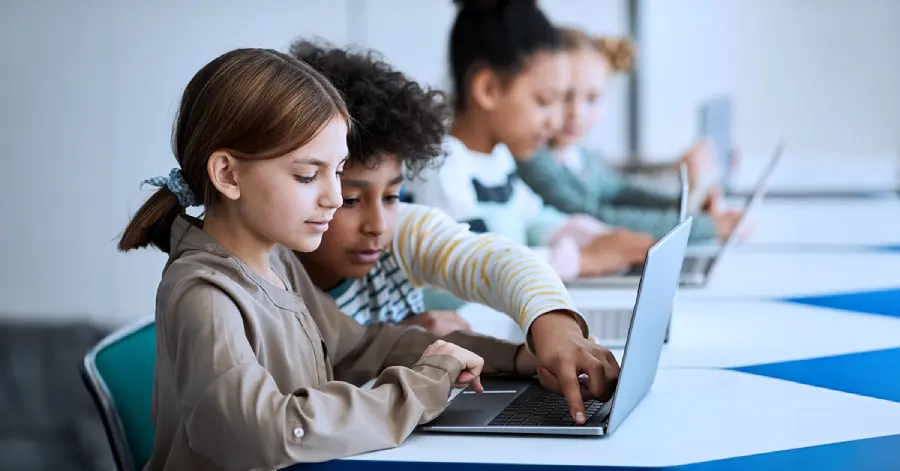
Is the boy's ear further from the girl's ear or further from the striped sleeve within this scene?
the girl's ear

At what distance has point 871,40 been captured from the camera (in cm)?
445

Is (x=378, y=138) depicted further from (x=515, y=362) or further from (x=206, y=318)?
(x=206, y=318)

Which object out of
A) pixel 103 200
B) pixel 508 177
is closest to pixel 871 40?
pixel 508 177

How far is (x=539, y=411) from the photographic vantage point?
38.5 inches

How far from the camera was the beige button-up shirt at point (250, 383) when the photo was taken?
0.82 meters

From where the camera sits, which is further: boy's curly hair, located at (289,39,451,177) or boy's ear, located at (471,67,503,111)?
boy's ear, located at (471,67,503,111)

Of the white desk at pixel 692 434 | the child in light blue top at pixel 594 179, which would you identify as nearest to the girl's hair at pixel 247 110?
the white desk at pixel 692 434

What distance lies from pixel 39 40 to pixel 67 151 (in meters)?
0.30

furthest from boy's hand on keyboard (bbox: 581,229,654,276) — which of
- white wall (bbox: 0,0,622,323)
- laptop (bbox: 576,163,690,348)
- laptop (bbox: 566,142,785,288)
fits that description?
white wall (bbox: 0,0,622,323)

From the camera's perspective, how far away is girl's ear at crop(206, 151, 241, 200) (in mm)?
943

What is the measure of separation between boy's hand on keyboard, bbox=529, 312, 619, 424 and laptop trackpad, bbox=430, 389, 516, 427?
Result: 5 cm

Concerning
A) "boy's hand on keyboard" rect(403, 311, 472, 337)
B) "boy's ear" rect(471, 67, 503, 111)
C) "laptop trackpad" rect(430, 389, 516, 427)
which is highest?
"boy's ear" rect(471, 67, 503, 111)

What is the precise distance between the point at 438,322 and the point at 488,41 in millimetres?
1076

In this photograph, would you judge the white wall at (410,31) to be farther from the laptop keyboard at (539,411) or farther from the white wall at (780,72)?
the laptop keyboard at (539,411)
